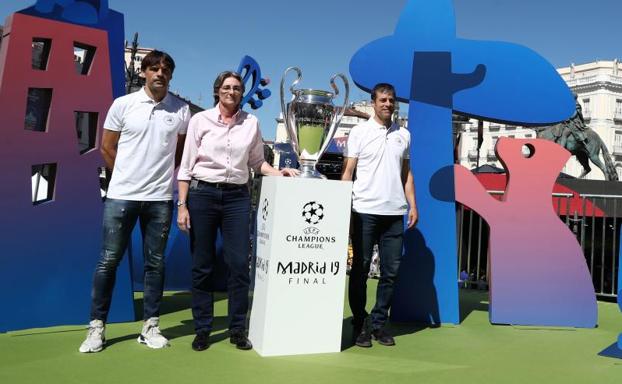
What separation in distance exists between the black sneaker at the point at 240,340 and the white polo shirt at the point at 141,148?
920mm

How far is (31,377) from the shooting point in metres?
2.51

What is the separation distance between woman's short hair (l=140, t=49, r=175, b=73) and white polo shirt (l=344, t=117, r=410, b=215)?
4.04ft

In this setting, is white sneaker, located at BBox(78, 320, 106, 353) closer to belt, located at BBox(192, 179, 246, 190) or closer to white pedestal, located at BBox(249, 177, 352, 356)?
white pedestal, located at BBox(249, 177, 352, 356)

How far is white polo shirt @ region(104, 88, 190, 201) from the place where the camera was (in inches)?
123

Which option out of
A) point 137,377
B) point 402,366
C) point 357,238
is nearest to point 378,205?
point 357,238

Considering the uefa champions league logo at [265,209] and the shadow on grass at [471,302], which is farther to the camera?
the shadow on grass at [471,302]

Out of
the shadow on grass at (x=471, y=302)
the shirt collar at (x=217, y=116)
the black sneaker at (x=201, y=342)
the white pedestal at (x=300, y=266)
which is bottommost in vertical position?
the shadow on grass at (x=471, y=302)

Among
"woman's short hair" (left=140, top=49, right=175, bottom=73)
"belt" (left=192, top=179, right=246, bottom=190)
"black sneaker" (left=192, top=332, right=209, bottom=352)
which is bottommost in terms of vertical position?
"black sneaker" (left=192, top=332, right=209, bottom=352)

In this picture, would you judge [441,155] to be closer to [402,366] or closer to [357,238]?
[357,238]

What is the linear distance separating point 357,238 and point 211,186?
1064 millimetres

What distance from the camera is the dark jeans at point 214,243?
10.5 ft

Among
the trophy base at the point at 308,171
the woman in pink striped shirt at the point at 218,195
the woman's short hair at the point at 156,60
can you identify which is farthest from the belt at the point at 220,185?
the woman's short hair at the point at 156,60

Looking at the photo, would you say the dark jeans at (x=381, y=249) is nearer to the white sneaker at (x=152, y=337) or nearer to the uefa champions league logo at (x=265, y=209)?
the uefa champions league logo at (x=265, y=209)

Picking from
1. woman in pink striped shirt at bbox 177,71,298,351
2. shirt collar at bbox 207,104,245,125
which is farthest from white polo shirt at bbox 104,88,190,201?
shirt collar at bbox 207,104,245,125
